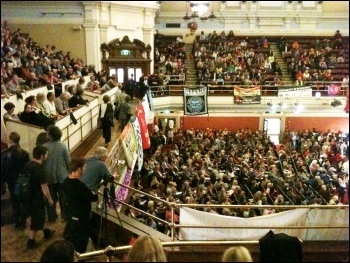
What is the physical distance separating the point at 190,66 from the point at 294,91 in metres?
6.45

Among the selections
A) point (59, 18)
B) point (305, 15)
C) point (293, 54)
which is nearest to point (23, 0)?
point (59, 18)

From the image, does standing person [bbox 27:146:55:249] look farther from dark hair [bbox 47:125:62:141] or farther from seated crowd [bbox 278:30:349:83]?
seated crowd [bbox 278:30:349:83]

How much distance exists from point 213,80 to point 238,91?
2.38 metres

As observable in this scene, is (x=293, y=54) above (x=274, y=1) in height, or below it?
below

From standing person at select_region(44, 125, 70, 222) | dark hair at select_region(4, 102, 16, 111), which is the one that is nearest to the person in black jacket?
dark hair at select_region(4, 102, 16, 111)

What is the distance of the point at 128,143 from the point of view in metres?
7.78

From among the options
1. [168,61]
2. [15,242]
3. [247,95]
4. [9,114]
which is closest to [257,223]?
[15,242]

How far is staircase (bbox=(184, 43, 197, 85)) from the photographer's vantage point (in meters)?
21.0

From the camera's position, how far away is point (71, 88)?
9586 millimetres

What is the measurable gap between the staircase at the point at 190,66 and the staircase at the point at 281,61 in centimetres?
478

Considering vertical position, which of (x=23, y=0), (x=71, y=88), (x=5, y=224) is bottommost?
(x=5, y=224)

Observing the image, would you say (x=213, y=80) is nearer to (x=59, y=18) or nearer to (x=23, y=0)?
(x=59, y=18)

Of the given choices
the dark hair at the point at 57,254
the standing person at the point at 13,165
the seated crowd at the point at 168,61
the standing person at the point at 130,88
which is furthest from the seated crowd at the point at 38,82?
the seated crowd at the point at 168,61

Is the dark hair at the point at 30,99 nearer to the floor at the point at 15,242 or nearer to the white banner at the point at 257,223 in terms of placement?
the floor at the point at 15,242
